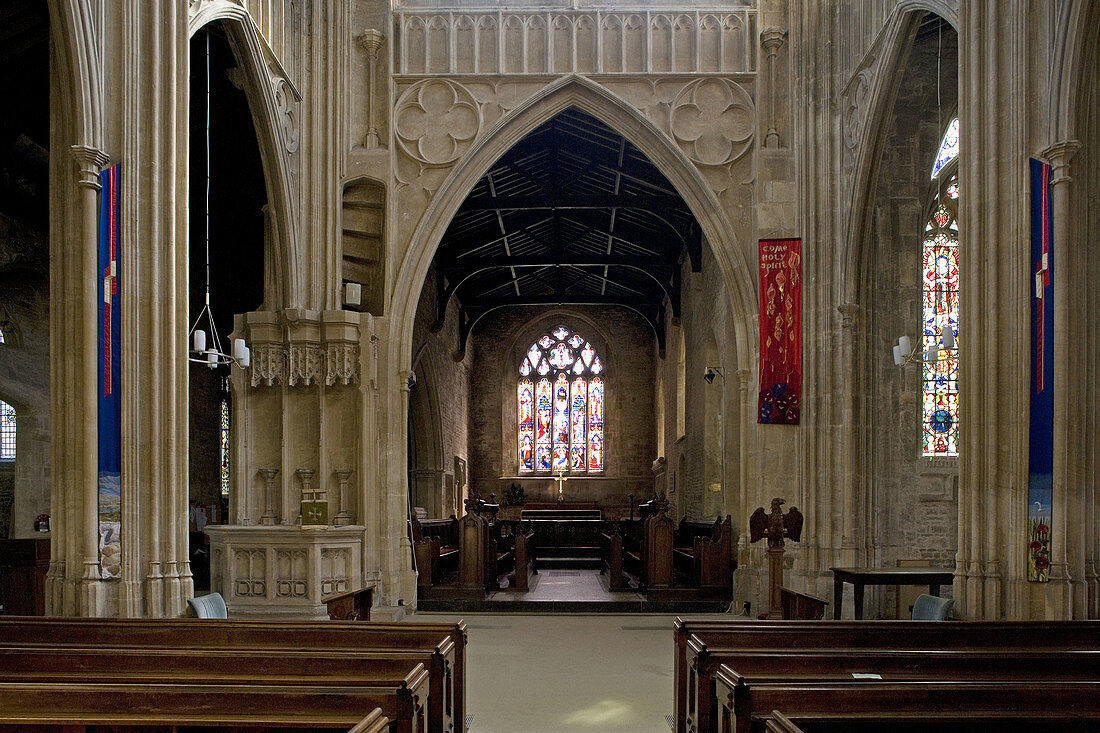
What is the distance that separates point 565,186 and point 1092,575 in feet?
37.7

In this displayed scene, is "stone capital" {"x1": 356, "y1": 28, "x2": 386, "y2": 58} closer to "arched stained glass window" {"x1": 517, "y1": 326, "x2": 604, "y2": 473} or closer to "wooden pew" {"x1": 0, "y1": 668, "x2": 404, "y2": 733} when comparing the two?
"wooden pew" {"x1": 0, "y1": 668, "x2": 404, "y2": 733}

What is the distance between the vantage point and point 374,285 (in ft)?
39.1

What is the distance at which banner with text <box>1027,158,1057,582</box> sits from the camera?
6195 mm

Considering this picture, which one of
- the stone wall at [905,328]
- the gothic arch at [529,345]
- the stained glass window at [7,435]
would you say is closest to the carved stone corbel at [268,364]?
the stone wall at [905,328]

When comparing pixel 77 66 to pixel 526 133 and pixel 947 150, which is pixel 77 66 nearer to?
pixel 526 133

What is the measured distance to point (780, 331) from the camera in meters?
11.3

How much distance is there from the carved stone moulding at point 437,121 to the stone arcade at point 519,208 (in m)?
0.04

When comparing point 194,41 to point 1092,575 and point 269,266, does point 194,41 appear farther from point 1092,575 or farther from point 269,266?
point 1092,575

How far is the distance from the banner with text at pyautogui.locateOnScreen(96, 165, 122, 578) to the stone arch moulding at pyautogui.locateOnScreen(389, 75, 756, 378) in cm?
540

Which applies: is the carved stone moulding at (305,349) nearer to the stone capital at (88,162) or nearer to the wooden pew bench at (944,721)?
the stone capital at (88,162)

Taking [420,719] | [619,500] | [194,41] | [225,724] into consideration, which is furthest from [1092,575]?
[619,500]

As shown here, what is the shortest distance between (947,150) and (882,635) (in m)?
7.54

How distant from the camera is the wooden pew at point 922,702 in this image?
290 cm

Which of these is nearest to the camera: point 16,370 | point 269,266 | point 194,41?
point 194,41
